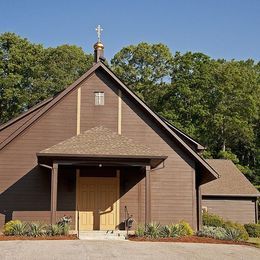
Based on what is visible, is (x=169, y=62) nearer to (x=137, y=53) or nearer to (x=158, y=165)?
(x=137, y=53)

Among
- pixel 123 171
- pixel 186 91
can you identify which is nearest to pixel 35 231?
pixel 123 171

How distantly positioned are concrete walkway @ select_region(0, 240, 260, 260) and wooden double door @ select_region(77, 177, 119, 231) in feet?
14.5

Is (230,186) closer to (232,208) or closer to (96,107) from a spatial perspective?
(232,208)

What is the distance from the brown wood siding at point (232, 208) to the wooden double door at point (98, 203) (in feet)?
36.5

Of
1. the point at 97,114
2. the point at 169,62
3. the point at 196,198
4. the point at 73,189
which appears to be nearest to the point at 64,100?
the point at 97,114

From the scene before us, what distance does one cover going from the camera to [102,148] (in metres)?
19.4

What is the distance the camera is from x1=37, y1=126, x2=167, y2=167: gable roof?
18.9m

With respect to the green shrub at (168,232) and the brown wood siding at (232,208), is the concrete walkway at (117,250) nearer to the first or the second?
the green shrub at (168,232)

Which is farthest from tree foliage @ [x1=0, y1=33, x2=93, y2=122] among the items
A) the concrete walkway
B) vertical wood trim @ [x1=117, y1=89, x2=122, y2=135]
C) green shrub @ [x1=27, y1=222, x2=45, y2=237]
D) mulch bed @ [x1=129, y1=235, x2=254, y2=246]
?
the concrete walkway

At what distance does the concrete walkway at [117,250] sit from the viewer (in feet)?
43.9

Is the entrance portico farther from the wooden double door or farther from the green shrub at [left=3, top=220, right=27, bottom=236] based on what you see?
the green shrub at [left=3, top=220, right=27, bottom=236]

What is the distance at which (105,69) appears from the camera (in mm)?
21984

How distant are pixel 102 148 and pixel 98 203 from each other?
3.24m

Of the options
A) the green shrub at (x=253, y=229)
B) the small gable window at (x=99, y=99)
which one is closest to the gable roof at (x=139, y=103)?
the small gable window at (x=99, y=99)
